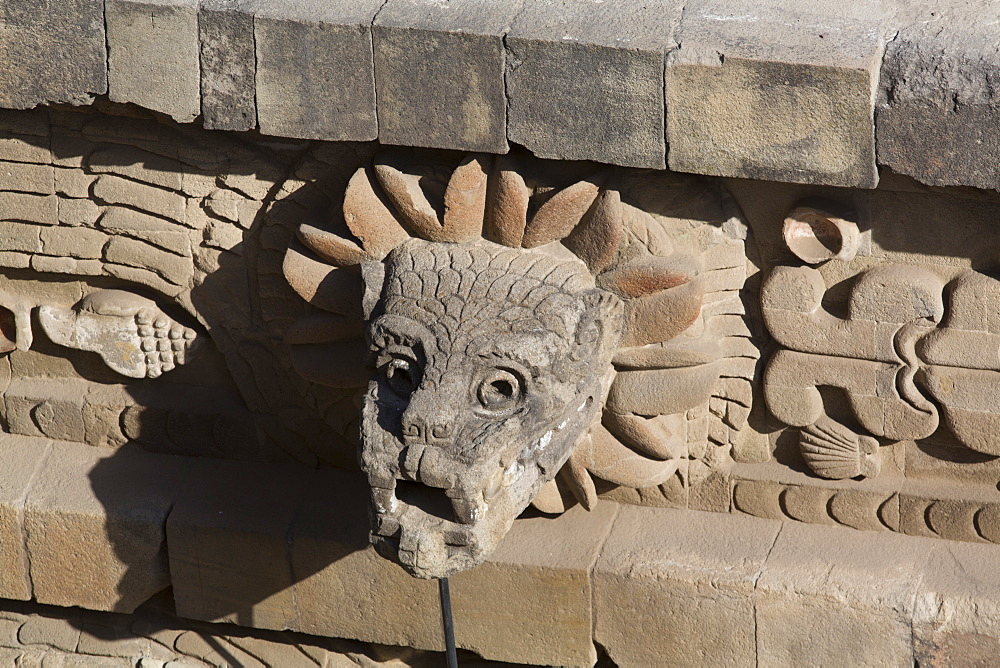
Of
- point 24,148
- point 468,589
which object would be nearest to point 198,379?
point 24,148

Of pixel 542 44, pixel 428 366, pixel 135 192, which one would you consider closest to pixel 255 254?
pixel 135 192

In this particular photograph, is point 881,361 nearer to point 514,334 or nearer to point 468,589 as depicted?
point 514,334

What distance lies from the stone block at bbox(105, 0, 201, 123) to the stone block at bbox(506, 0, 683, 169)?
3.31 feet

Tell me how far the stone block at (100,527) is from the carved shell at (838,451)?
2.27 m

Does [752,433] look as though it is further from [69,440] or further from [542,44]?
[69,440]

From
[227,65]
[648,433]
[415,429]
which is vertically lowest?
[648,433]

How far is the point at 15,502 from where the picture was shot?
4.82 metres

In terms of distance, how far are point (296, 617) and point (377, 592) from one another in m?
→ 0.35

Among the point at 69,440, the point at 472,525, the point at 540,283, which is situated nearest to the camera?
the point at 472,525

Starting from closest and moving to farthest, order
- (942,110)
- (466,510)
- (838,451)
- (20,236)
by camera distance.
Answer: (942,110)
(466,510)
(838,451)
(20,236)

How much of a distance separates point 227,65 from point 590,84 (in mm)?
1120

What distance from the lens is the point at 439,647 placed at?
4.58m

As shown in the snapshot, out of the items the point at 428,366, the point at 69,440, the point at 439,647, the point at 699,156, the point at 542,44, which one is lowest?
the point at 439,647

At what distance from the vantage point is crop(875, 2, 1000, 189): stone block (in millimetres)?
3400
